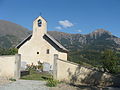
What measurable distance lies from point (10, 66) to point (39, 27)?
16.1 m

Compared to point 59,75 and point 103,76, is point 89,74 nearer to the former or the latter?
point 103,76

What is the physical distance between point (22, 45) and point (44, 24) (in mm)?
5703

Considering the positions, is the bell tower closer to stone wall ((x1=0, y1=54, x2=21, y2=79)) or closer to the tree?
the tree

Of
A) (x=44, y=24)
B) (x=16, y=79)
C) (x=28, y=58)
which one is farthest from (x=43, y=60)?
(x=16, y=79)

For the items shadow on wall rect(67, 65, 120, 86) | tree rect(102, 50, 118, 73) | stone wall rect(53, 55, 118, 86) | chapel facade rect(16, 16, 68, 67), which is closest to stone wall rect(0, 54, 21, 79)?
stone wall rect(53, 55, 118, 86)

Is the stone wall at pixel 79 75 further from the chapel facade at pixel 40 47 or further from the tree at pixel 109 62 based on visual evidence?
the tree at pixel 109 62

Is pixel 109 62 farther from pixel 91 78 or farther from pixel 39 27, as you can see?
pixel 91 78

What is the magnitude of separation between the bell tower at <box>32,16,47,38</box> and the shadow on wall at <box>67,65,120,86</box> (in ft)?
57.9

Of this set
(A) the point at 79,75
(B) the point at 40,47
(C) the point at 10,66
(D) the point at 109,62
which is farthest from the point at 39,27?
(A) the point at 79,75

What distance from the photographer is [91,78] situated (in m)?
16.9

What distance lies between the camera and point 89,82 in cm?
1705

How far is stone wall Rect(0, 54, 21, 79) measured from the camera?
18.7 m

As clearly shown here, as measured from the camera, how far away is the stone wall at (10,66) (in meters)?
18.7

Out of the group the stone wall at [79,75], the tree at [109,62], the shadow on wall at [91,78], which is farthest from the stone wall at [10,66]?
the tree at [109,62]
